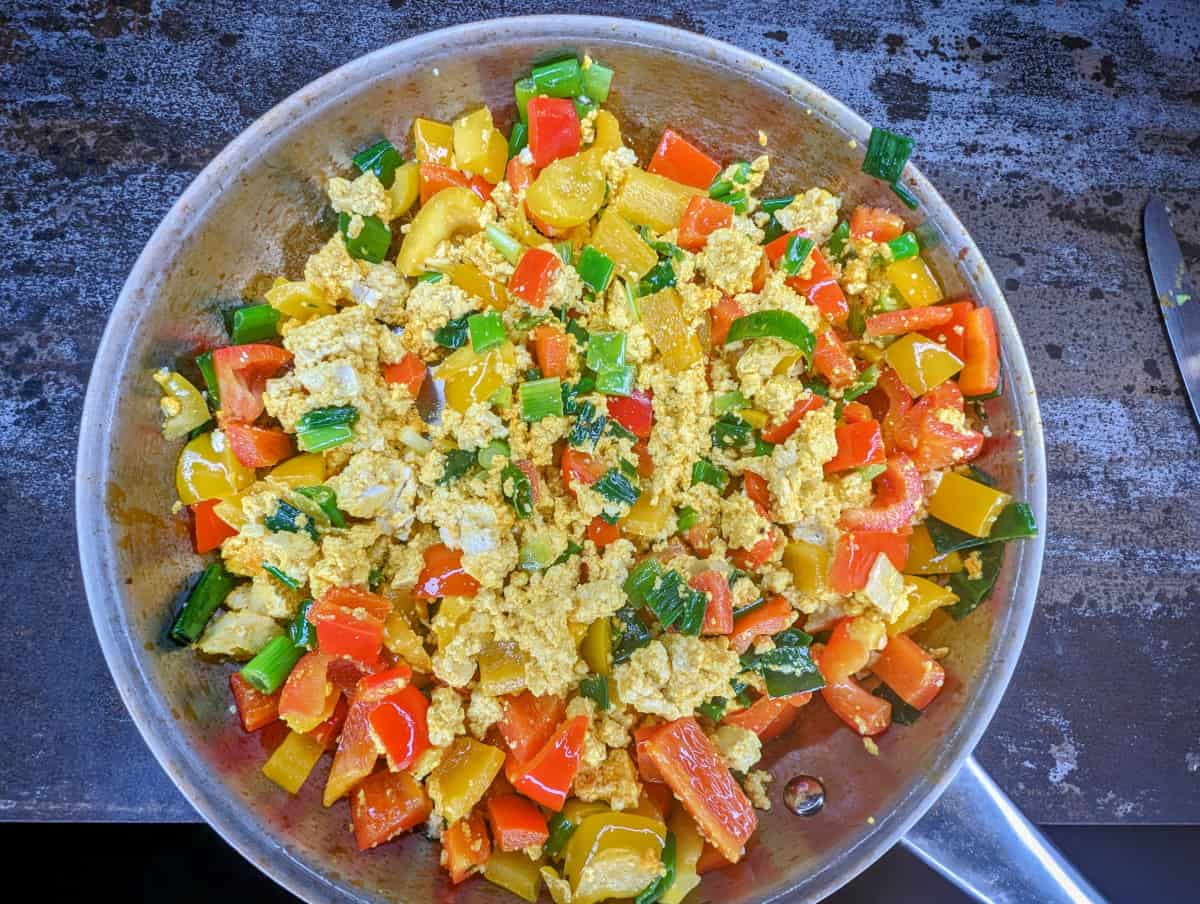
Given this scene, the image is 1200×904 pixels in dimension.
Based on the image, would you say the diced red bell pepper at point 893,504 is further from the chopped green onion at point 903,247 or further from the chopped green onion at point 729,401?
the chopped green onion at point 903,247

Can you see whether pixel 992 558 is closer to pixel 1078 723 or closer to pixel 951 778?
pixel 951 778

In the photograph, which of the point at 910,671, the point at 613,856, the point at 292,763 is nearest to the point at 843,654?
the point at 910,671

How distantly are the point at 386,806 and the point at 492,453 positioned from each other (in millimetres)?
743

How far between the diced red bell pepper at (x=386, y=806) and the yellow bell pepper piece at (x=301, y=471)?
617 mm

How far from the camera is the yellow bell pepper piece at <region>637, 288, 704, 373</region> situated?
5.75ft

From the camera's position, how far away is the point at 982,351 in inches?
69.8

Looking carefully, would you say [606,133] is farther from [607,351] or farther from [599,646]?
[599,646]

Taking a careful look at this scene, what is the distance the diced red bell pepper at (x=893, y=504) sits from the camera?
174cm

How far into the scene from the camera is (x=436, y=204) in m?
1.80

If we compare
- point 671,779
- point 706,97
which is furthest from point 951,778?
point 706,97

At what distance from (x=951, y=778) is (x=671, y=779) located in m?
0.57

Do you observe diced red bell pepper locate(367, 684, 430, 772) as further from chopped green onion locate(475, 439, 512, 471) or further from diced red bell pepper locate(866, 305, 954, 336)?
diced red bell pepper locate(866, 305, 954, 336)

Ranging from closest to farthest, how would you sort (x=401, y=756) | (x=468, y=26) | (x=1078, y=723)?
(x=401, y=756), (x=468, y=26), (x=1078, y=723)

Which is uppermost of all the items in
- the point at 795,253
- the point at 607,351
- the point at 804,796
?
the point at 795,253
